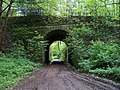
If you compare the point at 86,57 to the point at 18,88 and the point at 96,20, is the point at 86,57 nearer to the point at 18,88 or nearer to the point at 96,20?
the point at 96,20

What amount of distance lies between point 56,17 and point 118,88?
43.4 feet

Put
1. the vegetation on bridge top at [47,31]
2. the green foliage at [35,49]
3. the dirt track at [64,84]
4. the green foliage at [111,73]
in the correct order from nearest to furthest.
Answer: the dirt track at [64,84]
the green foliage at [111,73]
the vegetation on bridge top at [47,31]
the green foliage at [35,49]

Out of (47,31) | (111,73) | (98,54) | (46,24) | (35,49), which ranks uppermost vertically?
(46,24)

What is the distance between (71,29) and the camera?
17.2 m

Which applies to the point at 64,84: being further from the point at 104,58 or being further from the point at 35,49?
the point at 35,49

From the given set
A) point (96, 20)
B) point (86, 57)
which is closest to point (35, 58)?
point (86, 57)

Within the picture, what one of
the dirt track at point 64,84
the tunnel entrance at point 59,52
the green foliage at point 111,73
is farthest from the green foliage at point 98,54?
the tunnel entrance at point 59,52

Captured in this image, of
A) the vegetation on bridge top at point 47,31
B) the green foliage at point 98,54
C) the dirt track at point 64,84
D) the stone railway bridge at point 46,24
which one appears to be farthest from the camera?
the stone railway bridge at point 46,24

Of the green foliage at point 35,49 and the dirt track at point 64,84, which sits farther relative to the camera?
the green foliage at point 35,49

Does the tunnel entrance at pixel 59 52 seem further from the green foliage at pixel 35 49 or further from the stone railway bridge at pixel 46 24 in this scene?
the green foliage at pixel 35 49

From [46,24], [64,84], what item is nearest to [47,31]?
[46,24]

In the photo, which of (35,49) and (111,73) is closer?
(111,73)

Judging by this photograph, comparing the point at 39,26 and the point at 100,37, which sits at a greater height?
the point at 39,26

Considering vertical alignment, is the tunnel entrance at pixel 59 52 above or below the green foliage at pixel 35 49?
below
